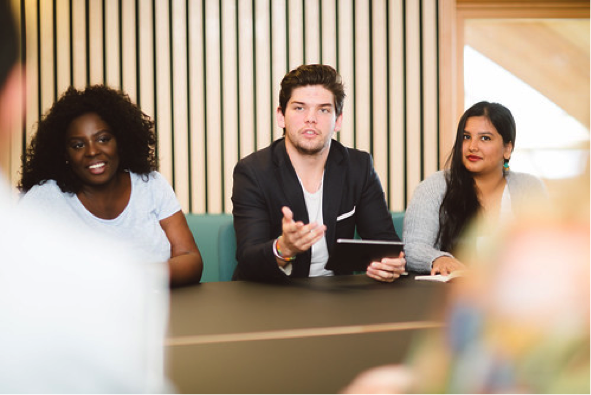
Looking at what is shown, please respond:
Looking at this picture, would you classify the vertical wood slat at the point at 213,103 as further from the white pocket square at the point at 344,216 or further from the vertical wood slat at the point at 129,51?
the white pocket square at the point at 344,216

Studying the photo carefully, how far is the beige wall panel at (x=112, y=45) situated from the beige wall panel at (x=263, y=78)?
2.81ft

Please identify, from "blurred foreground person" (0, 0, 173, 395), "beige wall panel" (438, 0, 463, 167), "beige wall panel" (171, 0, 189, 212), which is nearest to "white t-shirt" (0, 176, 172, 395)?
"blurred foreground person" (0, 0, 173, 395)

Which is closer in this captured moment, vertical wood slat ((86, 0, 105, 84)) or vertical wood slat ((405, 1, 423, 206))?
vertical wood slat ((86, 0, 105, 84))

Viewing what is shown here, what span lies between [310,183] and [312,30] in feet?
5.16

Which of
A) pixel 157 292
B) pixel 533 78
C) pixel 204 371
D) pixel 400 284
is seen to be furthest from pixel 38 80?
pixel 533 78

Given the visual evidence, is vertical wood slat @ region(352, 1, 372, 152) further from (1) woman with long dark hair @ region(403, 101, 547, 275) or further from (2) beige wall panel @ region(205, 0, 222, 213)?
(1) woman with long dark hair @ region(403, 101, 547, 275)

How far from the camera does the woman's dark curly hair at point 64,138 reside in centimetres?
178

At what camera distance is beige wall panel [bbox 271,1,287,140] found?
10.2 feet

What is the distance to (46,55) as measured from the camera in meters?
3.06

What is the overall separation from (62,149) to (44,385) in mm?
1338

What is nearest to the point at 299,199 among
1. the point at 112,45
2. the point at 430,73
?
the point at 430,73

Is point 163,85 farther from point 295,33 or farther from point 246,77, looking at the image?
point 295,33

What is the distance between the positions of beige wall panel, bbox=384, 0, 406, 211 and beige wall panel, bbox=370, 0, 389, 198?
0.04 metres

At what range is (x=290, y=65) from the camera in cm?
314
